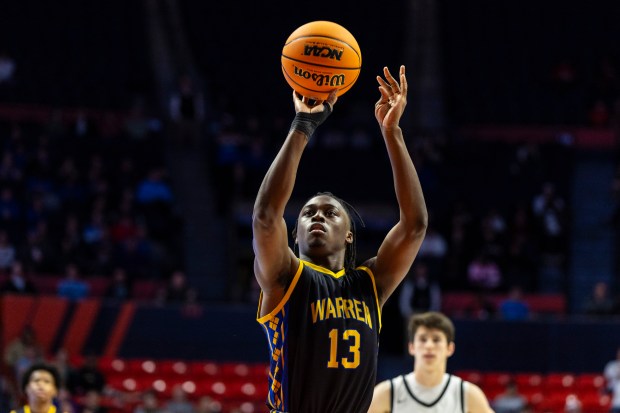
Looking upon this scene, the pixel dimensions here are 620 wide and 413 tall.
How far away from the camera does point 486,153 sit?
2050 cm

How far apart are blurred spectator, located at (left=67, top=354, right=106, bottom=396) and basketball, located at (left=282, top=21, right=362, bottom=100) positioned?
9946mm

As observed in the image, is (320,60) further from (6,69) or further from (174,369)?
(6,69)

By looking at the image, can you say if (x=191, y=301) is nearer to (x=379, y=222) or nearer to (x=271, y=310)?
(x=379, y=222)

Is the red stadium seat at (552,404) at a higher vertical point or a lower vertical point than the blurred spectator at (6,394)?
higher

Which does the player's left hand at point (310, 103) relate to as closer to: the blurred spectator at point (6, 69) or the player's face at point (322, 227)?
the player's face at point (322, 227)

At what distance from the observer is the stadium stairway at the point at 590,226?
1927cm

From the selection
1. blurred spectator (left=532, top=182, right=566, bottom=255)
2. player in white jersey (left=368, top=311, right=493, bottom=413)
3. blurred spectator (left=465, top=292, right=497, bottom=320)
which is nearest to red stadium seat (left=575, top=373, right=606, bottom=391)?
blurred spectator (left=465, top=292, right=497, bottom=320)

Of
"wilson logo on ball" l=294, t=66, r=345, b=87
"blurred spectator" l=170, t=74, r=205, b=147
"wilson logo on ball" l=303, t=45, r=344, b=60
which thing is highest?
"blurred spectator" l=170, t=74, r=205, b=147

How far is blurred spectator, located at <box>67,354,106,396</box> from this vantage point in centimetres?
1418

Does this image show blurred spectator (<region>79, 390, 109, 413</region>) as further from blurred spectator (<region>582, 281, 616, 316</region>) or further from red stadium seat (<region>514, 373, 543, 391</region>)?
blurred spectator (<region>582, 281, 616, 316</region>)

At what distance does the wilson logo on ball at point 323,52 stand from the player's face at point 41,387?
3.82 m

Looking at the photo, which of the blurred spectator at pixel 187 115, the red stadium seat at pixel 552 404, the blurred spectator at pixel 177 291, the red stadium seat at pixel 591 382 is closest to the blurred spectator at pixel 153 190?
the blurred spectator at pixel 187 115

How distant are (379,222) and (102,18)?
7615 millimetres

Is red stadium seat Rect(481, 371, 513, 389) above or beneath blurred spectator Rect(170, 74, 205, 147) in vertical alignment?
beneath
